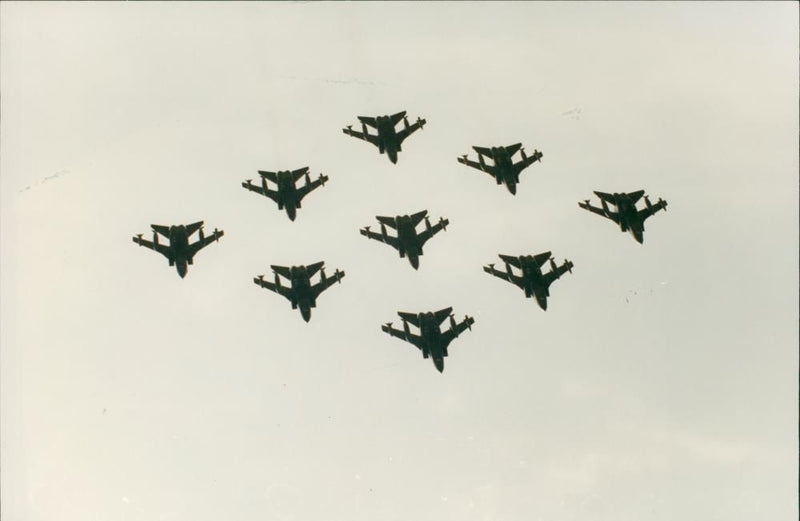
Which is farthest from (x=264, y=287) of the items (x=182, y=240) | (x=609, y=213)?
(x=609, y=213)

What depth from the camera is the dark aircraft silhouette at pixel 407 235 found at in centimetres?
6169

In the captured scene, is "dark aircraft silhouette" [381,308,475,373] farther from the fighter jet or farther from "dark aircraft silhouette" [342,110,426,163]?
"dark aircraft silhouette" [342,110,426,163]

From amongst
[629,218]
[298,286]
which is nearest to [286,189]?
[298,286]

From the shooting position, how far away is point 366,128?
210 ft

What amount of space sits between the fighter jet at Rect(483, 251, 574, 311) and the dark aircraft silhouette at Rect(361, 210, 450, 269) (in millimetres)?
7049

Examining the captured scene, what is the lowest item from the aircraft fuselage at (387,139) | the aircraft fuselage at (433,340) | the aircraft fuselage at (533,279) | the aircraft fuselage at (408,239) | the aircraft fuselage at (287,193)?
the aircraft fuselage at (433,340)

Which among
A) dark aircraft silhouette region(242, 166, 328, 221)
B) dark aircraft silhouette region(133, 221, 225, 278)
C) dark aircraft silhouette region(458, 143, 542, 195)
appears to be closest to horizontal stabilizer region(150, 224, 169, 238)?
dark aircraft silhouette region(133, 221, 225, 278)

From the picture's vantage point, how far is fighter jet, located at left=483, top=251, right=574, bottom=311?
6250cm

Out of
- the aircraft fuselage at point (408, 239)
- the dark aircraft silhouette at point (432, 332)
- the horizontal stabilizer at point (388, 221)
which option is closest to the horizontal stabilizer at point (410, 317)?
the dark aircraft silhouette at point (432, 332)

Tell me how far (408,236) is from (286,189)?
1186cm

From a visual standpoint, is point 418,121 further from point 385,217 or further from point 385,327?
point 385,327

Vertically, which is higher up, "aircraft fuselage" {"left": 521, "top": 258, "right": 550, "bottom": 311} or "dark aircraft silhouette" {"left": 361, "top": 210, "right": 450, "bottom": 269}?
"dark aircraft silhouette" {"left": 361, "top": 210, "right": 450, "bottom": 269}

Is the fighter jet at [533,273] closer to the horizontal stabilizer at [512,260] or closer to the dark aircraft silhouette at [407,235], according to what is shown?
the horizontal stabilizer at [512,260]

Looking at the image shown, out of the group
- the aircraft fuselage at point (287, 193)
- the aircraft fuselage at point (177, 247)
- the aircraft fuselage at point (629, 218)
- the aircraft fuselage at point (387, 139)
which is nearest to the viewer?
the aircraft fuselage at point (177, 247)
